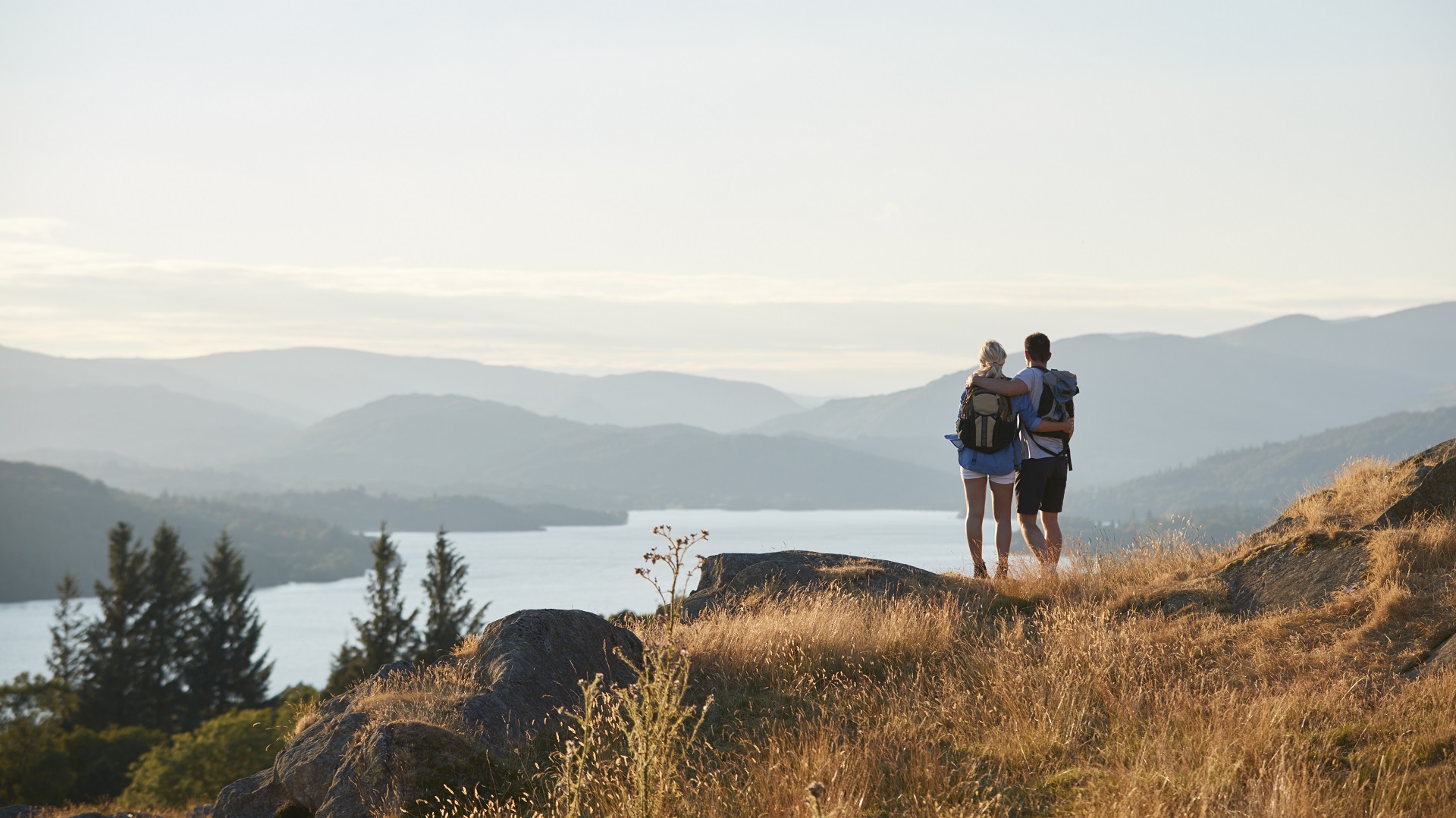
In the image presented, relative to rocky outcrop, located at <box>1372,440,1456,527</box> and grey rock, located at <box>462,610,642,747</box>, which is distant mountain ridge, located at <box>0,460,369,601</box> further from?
rocky outcrop, located at <box>1372,440,1456,527</box>

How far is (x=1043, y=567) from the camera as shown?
8.80 m

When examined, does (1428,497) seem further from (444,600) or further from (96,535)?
(96,535)

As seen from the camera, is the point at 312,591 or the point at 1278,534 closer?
the point at 1278,534

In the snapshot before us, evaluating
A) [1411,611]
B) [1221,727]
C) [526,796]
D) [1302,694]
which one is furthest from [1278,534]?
[526,796]

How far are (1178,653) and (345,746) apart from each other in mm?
5172

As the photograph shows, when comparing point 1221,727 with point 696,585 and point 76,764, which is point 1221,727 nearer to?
point 696,585

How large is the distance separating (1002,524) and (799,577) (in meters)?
2.11

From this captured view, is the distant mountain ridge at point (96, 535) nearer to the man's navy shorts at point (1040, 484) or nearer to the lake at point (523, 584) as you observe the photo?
the lake at point (523, 584)

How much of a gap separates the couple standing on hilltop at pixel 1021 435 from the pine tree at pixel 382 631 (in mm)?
50606

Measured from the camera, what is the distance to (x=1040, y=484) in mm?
8859

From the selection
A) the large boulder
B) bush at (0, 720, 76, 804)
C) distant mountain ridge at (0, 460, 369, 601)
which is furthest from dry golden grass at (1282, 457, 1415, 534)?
distant mountain ridge at (0, 460, 369, 601)

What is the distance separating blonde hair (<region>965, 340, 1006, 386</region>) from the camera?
347 inches

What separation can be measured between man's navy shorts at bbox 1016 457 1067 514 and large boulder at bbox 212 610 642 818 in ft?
12.3

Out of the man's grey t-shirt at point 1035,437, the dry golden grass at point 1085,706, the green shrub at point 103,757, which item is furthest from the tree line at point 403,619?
the dry golden grass at point 1085,706
